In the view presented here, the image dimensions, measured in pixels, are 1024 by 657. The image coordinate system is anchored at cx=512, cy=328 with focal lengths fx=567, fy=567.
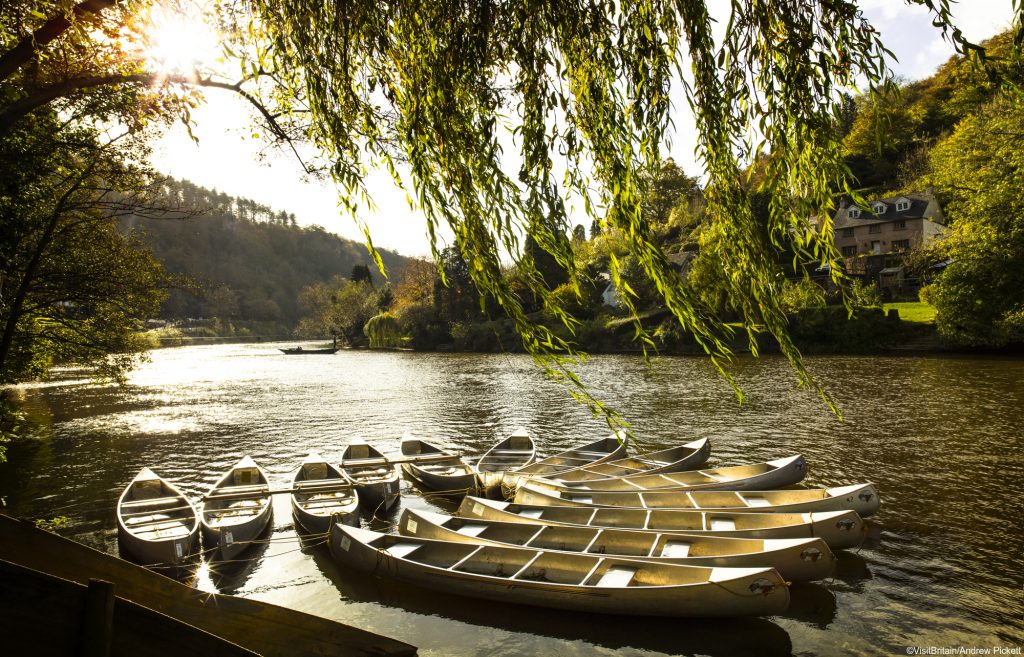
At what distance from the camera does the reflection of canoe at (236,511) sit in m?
12.0

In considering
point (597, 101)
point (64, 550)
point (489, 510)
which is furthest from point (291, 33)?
point (489, 510)

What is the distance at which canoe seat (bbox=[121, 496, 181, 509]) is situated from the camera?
1318 cm

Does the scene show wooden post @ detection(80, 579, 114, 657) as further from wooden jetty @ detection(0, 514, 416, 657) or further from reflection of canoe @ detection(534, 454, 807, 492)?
reflection of canoe @ detection(534, 454, 807, 492)

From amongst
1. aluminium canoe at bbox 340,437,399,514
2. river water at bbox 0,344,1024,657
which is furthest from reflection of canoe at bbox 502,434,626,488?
aluminium canoe at bbox 340,437,399,514

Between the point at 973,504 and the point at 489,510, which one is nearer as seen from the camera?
the point at 489,510

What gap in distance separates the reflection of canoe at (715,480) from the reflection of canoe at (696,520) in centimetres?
176

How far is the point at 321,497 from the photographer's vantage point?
1440 cm

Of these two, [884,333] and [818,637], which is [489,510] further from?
[884,333]

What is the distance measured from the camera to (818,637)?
880 centimetres

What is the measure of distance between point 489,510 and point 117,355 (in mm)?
18078

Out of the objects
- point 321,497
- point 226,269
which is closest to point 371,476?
point 321,497

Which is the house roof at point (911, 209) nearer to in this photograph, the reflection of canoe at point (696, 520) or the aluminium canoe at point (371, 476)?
the reflection of canoe at point (696, 520)

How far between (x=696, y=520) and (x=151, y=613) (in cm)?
1047

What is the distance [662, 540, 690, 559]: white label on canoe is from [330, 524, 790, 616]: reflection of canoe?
2.66ft
